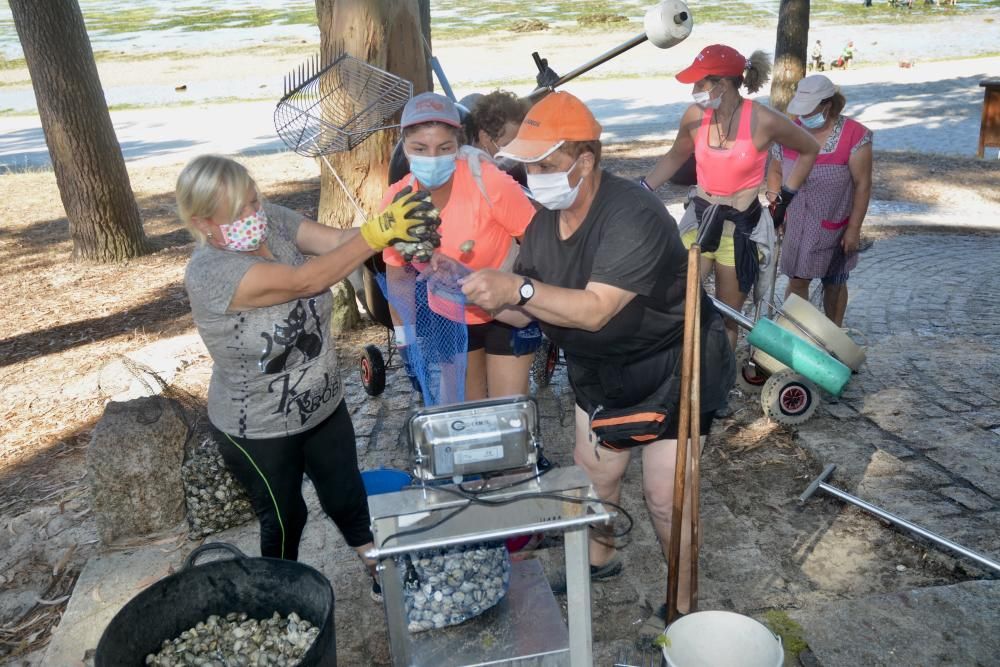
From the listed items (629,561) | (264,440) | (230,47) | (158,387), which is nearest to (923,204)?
(629,561)

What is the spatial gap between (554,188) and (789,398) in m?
2.62

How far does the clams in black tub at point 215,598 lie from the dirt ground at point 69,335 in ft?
3.99

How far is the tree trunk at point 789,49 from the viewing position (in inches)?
430

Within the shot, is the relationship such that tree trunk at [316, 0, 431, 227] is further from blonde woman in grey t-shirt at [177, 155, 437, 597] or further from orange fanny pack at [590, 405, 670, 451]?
orange fanny pack at [590, 405, 670, 451]

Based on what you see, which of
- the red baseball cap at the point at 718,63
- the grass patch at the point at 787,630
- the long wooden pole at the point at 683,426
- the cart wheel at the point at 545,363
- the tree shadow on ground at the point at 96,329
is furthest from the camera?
the tree shadow on ground at the point at 96,329

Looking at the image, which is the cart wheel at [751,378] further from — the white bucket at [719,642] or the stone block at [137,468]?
the stone block at [137,468]

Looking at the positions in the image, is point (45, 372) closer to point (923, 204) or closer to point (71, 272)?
point (71, 272)

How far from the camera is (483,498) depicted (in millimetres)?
2426

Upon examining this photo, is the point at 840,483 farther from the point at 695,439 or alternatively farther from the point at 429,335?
the point at 429,335

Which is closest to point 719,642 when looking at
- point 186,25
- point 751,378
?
point 751,378

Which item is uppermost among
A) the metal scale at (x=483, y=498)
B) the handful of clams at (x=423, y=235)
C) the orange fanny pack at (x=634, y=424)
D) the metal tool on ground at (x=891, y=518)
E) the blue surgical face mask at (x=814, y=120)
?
the handful of clams at (x=423, y=235)

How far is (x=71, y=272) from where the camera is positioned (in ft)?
29.8

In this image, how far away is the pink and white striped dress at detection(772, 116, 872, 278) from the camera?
17.7ft

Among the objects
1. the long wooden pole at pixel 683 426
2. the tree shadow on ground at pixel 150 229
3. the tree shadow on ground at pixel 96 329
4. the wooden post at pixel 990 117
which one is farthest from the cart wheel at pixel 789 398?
the wooden post at pixel 990 117
